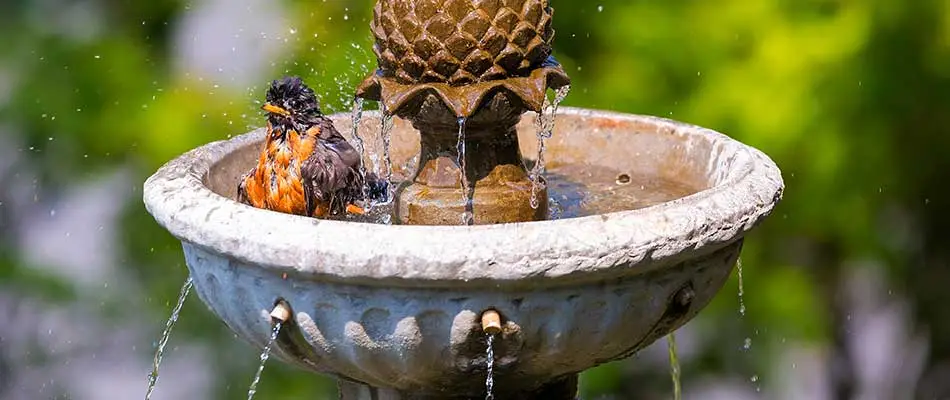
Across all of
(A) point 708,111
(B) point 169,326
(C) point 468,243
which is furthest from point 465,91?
(A) point 708,111

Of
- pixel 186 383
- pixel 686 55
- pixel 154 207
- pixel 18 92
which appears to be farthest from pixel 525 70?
pixel 186 383

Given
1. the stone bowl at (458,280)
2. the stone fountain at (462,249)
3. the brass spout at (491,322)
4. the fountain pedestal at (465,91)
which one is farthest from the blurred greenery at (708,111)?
the brass spout at (491,322)

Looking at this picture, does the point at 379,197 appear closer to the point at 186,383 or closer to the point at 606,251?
the point at 606,251

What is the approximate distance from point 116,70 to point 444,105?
2.16 meters

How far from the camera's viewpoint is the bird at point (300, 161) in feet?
5.90

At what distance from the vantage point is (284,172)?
181 cm

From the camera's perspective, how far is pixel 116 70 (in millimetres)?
3578

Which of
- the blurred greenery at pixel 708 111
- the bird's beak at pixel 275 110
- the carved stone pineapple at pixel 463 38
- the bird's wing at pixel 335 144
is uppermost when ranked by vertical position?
the carved stone pineapple at pixel 463 38

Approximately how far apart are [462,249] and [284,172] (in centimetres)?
53

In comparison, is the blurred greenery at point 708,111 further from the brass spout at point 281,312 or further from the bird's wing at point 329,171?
the brass spout at point 281,312

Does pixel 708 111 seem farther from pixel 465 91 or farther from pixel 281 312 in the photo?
pixel 281 312

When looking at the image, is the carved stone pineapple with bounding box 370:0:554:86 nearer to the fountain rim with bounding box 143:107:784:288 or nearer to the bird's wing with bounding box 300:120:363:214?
the bird's wing with bounding box 300:120:363:214

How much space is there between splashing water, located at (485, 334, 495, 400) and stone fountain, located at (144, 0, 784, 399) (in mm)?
11

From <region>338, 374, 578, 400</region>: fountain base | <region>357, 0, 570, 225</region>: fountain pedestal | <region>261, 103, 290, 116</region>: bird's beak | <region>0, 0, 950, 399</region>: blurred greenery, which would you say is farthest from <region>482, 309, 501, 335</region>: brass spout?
<region>0, 0, 950, 399</region>: blurred greenery
